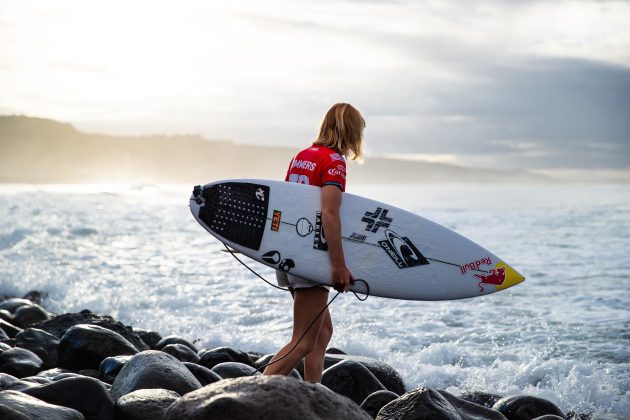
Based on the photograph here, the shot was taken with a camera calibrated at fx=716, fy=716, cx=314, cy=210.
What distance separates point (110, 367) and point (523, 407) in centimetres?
315

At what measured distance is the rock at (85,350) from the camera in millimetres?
5758

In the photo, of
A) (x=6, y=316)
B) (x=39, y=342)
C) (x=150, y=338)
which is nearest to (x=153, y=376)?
(x=39, y=342)

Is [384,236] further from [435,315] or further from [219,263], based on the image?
[219,263]

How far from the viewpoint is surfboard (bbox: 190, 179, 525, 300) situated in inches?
177

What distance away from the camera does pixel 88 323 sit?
7.06m

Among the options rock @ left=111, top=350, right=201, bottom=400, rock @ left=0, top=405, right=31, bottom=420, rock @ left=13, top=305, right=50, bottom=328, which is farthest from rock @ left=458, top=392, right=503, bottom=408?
rock @ left=13, top=305, right=50, bottom=328

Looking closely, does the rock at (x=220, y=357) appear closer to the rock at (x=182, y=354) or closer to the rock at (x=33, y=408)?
the rock at (x=182, y=354)

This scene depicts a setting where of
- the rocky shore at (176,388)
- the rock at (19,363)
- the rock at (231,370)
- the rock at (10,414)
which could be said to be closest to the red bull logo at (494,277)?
the rocky shore at (176,388)

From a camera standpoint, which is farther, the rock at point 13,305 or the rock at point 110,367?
the rock at point 13,305

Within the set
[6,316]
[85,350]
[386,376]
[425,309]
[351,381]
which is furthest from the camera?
[425,309]

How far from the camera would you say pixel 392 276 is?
474cm

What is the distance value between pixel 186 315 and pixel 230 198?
245 inches

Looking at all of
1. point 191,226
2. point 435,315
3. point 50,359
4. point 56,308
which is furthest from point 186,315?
point 191,226

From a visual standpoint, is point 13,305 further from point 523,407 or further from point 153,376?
point 523,407
